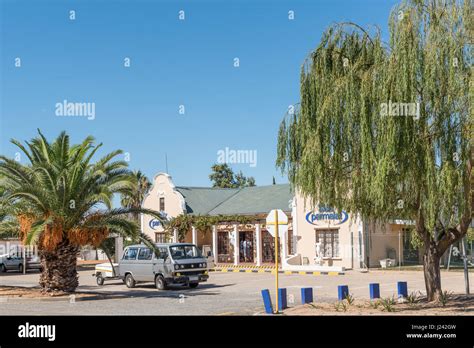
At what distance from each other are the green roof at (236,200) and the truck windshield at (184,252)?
16508mm

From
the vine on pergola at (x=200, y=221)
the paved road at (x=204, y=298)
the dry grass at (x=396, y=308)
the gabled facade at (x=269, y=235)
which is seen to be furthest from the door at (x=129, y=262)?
the vine on pergola at (x=200, y=221)

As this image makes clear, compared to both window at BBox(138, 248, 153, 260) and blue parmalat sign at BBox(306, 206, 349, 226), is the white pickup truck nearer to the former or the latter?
window at BBox(138, 248, 153, 260)

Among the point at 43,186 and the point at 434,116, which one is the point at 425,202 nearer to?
the point at 434,116

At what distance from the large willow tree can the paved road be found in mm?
4614

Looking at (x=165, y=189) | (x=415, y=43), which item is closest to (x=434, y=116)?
(x=415, y=43)

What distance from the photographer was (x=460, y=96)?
1491 centimetres

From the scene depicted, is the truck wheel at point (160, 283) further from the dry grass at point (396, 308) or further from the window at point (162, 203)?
the window at point (162, 203)

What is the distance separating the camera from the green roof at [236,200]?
44156mm

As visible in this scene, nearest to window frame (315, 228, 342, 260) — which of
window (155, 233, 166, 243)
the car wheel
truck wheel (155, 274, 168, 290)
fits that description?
window (155, 233, 166, 243)

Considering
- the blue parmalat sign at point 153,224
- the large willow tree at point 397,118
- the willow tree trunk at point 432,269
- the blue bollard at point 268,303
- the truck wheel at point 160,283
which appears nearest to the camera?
the large willow tree at point 397,118

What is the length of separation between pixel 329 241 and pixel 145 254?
14.8 metres

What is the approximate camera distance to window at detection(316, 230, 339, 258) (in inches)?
1478

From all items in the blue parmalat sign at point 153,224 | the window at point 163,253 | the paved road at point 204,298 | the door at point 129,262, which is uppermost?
the blue parmalat sign at point 153,224

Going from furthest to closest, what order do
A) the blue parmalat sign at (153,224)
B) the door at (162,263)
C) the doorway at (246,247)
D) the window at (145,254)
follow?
1. the blue parmalat sign at (153,224)
2. the doorway at (246,247)
3. the window at (145,254)
4. the door at (162,263)
